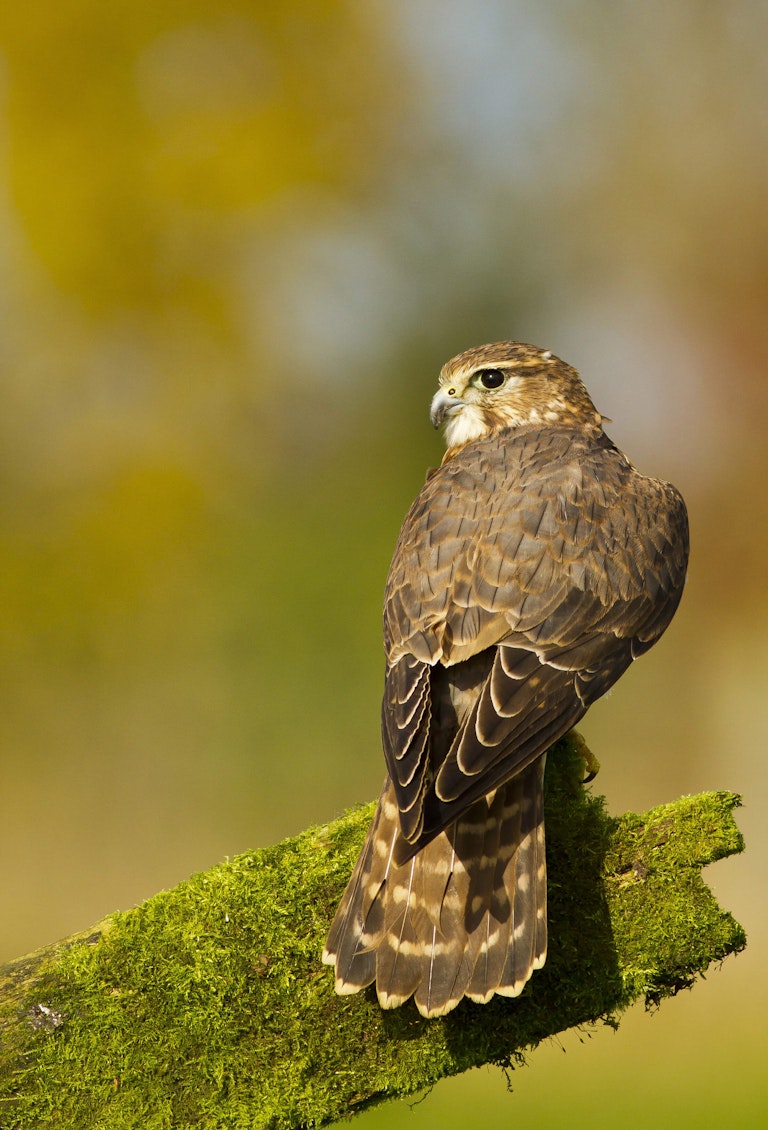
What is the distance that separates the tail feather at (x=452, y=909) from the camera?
7.20ft

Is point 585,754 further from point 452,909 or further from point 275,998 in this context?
point 275,998

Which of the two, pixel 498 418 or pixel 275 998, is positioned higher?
pixel 498 418

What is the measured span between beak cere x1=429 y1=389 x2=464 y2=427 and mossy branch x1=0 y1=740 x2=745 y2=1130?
1.65 m

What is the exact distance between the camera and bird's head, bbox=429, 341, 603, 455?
Result: 142 inches

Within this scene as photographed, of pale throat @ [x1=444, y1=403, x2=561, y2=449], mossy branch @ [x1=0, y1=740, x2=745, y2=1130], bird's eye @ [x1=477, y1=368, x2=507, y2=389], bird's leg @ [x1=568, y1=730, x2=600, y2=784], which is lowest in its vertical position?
mossy branch @ [x1=0, y1=740, x2=745, y2=1130]

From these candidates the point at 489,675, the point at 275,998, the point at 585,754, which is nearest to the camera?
the point at 275,998

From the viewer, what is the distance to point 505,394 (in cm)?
362

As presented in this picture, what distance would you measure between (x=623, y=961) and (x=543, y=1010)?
192 millimetres

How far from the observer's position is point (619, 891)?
7.75 ft

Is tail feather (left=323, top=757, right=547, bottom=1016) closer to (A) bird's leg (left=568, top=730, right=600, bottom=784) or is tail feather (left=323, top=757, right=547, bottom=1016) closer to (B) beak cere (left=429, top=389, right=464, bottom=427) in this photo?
(A) bird's leg (left=568, top=730, right=600, bottom=784)

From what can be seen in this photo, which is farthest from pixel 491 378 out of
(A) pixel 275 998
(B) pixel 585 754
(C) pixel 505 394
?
(A) pixel 275 998

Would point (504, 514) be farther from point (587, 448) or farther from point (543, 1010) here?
point (543, 1010)

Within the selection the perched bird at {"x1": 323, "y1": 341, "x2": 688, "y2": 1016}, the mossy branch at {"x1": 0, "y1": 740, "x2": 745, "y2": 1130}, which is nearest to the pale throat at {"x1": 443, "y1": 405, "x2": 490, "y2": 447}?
the perched bird at {"x1": 323, "y1": 341, "x2": 688, "y2": 1016}

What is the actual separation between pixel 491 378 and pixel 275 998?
2.07m
